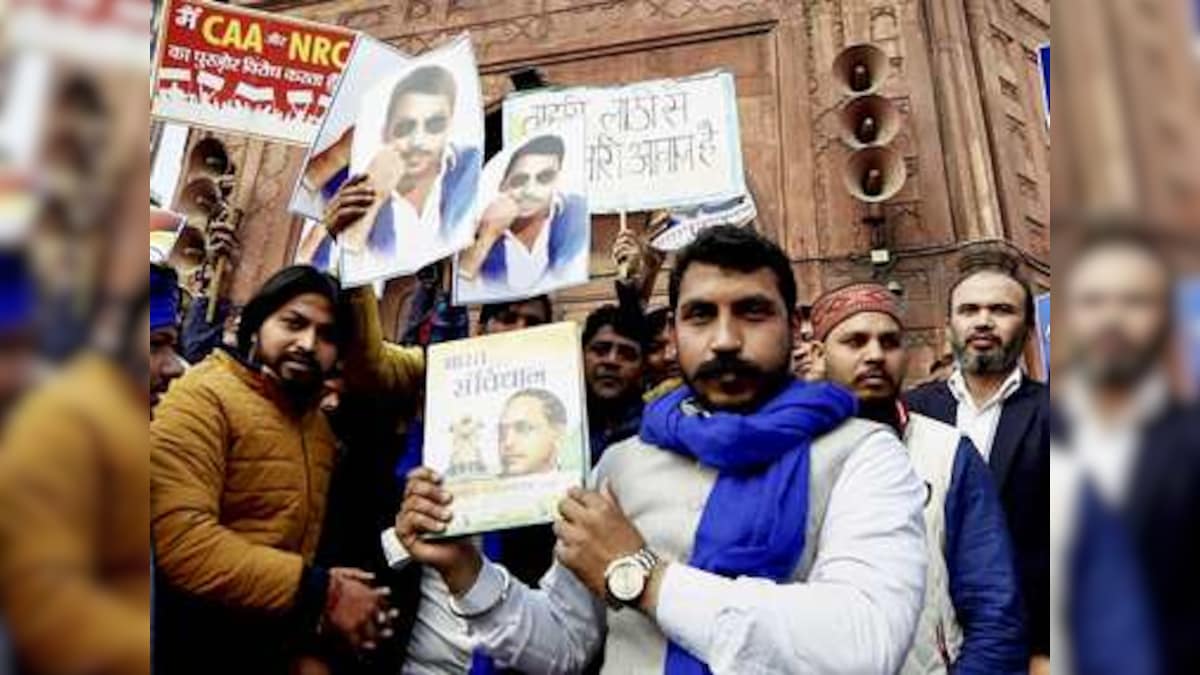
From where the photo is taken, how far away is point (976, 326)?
2.91 m

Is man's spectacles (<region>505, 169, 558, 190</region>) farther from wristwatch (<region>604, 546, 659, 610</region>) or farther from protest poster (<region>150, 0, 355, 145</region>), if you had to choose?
Result: wristwatch (<region>604, 546, 659, 610</region>)

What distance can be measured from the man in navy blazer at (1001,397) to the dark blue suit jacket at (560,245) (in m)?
1.05

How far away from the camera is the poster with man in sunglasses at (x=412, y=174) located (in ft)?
7.59

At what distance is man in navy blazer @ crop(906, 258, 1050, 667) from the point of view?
246 centimetres

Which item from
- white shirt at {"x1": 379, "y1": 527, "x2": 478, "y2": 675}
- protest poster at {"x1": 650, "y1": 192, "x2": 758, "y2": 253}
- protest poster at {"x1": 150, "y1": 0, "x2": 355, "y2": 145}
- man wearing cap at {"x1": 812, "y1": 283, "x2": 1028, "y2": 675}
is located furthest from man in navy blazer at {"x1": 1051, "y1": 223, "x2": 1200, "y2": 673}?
protest poster at {"x1": 650, "y1": 192, "x2": 758, "y2": 253}

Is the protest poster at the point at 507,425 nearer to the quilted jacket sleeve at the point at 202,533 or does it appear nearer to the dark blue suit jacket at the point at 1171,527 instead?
the quilted jacket sleeve at the point at 202,533

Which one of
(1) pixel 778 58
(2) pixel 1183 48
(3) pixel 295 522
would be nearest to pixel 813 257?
(1) pixel 778 58

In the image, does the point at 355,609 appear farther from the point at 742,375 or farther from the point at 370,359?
the point at 742,375

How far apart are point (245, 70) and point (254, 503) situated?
2.34 m

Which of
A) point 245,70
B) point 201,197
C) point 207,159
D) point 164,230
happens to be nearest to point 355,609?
point 164,230

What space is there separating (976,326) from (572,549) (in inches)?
74.1

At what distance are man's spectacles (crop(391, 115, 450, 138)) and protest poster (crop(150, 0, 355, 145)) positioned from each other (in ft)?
4.69

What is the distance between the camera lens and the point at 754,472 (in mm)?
1494

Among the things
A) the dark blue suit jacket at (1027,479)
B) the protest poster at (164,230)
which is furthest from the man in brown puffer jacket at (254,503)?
the dark blue suit jacket at (1027,479)
